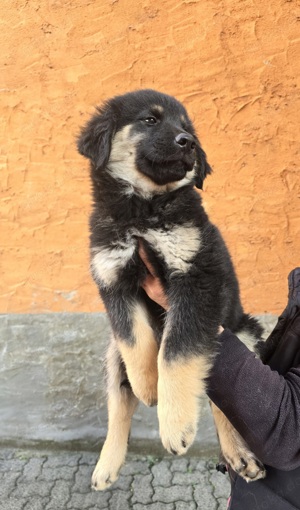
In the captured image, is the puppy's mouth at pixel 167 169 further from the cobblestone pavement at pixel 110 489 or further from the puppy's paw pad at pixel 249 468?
the cobblestone pavement at pixel 110 489

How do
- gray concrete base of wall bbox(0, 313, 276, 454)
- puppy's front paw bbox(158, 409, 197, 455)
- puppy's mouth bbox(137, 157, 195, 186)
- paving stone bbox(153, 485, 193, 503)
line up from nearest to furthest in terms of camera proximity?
puppy's front paw bbox(158, 409, 197, 455)
puppy's mouth bbox(137, 157, 195, 186)
paving stone bbox(153, 485, 193, 503)
gray concrete base of wall bbox(0, 313, 276, 454)

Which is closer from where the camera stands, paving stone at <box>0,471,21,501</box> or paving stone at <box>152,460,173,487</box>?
paving stone at <box>0,471,21,501</box>

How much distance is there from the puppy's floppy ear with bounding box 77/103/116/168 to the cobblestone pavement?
249 cm

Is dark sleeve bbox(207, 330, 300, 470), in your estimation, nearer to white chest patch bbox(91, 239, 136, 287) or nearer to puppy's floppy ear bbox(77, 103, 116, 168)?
white chest patch bbox(91, 239, 136, 287)

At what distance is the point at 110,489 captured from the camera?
3258mm

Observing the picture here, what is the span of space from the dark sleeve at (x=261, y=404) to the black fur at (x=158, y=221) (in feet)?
0.74

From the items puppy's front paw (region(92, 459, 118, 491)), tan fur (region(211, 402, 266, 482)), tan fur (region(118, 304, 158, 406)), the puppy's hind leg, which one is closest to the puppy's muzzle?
tan fur (region(118, 304, 158, 406))

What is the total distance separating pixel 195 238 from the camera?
1.82 m

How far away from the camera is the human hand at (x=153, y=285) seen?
70.2 inches

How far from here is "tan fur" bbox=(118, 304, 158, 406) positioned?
176 cm

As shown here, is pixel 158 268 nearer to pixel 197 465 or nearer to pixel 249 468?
pixel 249 468

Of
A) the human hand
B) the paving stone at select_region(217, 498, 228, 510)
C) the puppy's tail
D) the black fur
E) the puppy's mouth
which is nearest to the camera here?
the black fur

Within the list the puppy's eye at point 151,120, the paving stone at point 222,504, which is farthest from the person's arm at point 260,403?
the paving stone at point 222,504

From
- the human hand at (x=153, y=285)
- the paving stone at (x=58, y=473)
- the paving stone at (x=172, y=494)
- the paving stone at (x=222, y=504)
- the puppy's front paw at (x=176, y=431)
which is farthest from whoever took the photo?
the paving stone at (x=58, y=473)
